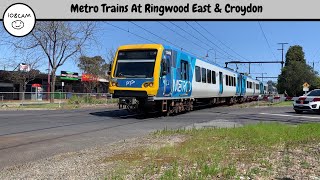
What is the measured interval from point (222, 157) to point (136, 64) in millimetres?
11478

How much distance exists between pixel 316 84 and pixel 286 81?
8100 mm

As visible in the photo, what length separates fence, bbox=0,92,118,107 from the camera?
113ft

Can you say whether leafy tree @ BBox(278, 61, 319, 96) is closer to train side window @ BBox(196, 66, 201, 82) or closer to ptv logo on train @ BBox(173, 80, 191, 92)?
train side window @ BBox(196, 66, 201, 82)

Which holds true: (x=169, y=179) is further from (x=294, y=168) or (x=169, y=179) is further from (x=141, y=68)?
(x=141, y=68)

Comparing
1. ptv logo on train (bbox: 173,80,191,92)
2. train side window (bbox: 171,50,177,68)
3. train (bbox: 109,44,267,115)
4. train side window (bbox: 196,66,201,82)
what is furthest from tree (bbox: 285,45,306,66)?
train side window (bbox: 171,50,177,68)

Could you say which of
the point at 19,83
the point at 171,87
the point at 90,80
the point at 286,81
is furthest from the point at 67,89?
the point at 171,87

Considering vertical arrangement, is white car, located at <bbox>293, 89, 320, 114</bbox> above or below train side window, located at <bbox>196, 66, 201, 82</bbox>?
below

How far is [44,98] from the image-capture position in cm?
3712

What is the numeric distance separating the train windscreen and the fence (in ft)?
60.9

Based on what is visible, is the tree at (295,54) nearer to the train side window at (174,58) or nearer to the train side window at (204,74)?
the train side window at (204,74)

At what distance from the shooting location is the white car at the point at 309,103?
22.8 metres

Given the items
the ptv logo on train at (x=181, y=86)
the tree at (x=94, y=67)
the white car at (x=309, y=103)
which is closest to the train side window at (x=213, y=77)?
the ptv logo on train at (x=181, y=86)

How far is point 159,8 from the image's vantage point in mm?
7730

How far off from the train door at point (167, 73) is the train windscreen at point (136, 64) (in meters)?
0.60
